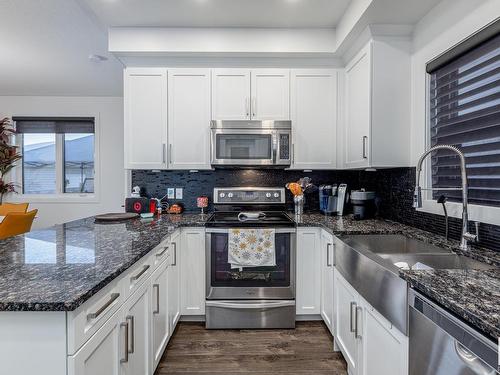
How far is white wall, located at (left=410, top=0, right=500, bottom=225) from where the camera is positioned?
1546mm

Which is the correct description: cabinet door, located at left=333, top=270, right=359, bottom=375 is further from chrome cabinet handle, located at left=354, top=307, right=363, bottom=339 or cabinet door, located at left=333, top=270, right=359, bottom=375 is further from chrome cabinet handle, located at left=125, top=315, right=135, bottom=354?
chrome cabinet handle, located at left=125, top=315, right=135, bottom=354

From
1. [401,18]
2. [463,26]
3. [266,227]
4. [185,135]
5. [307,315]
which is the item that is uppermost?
[401,18]

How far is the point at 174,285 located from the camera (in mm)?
2279

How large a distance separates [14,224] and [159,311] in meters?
2.18

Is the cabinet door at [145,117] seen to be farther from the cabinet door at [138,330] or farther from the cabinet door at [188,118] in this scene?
the cabinet door at [138,330]

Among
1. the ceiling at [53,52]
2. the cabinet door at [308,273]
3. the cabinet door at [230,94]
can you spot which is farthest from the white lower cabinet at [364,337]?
the ceiling at [53,52]

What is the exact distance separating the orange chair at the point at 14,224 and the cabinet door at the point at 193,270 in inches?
73.2

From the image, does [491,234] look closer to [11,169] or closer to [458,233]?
[458,233]

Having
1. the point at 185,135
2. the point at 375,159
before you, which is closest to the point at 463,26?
the point at 375,159

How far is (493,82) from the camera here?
1.50 meters

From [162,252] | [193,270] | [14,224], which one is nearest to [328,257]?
[193,270]

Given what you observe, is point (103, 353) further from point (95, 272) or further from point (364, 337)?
point (364, 337)

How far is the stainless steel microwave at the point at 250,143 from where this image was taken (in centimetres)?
271

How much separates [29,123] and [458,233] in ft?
19.7
